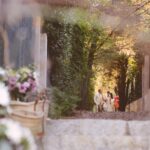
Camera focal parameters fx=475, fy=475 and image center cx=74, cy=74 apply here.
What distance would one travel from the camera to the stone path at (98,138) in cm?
372

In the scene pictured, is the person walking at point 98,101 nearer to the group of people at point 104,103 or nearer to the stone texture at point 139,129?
the group of people at point 104,103

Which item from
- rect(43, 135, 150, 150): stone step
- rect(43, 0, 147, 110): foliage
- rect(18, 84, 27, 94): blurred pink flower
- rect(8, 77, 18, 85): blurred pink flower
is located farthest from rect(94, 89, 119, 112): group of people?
rect(8, 77, 18, 85): blurred pink flower

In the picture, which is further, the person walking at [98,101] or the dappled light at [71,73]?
the person walking at [98,101]

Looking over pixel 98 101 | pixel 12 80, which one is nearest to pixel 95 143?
pixel 12 80

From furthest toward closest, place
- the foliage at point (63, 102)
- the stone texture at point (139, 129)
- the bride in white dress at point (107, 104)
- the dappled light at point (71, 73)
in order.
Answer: the bride in white dress at point (107, 104)
the foliage at point (63, 102)
the stone texture at point (139, 129)
the dappled light at point (71, 73)

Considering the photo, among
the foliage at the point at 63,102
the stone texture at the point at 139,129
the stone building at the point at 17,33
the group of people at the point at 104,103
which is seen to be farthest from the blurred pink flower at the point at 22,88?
the group of people at the point at 104,103

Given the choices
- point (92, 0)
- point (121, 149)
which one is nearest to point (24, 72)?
point (121, 149)

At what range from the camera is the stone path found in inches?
147

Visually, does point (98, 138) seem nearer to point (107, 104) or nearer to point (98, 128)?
point (98, 128)

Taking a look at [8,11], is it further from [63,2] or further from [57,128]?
[63,2]

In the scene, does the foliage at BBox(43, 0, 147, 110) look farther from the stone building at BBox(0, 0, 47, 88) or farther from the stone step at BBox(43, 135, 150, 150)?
the stone step at BBox(43, 135, 150, 150)

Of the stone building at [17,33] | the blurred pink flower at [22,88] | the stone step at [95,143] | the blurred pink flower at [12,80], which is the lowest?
the stone step at [95,143]

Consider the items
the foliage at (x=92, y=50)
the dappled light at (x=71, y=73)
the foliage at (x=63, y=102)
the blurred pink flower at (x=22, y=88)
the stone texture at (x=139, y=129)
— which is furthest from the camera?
the foliage at (x=92, y=50)

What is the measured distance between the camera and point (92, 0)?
11.7 meters
